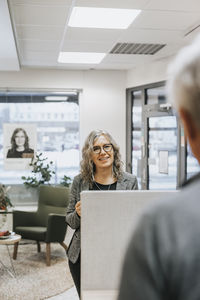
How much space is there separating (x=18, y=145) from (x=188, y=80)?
5889 millimetres

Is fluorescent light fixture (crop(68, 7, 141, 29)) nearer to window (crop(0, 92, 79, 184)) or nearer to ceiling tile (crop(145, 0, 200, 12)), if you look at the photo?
ceiling tile (crop(145, 0, 200, 12))

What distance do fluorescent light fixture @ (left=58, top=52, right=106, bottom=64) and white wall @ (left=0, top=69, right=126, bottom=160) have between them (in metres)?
0.73

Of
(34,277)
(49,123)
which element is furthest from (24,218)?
(49,123)

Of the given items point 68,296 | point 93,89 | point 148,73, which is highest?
point 148,73

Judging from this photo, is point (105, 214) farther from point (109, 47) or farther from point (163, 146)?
point (163, 146)

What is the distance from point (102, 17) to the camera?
11.4 ft

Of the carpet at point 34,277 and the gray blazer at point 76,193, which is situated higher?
the gray blazer at point 76,193

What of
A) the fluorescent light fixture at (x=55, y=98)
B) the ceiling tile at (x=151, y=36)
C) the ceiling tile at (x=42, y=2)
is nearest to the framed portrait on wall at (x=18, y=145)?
the fluorescent light fixture at (x=55, y=98)

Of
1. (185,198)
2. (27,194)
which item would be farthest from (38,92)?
(185,198)

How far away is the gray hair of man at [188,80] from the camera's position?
2.01ft

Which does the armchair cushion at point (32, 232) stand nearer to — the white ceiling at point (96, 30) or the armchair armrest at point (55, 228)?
the armchair armrest at point (55, 228)

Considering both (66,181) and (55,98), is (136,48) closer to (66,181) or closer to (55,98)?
(55,98)

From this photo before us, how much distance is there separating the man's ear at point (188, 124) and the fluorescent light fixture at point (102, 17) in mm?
2820

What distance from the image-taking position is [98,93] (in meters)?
6.36
